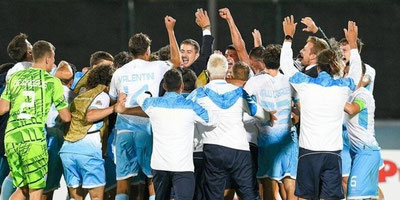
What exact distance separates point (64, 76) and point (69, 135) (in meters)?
0.87

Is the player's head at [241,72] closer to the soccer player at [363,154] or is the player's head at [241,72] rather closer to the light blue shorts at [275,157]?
the light blue shorts at [275,157]

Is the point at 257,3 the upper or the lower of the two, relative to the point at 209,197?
upper

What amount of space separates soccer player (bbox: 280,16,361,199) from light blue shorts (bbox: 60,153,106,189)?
2.02 metres

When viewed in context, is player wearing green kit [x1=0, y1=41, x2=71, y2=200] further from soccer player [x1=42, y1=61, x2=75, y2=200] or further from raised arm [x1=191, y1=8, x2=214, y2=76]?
raised arm [x1=191, y1=8, x2=214, y2=76]

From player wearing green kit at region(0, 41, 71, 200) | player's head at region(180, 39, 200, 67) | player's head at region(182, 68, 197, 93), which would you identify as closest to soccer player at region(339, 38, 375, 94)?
player's head at region(180, 39, 200, 67)

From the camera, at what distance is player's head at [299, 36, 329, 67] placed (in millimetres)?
10961

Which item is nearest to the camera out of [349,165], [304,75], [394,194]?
[304,75]

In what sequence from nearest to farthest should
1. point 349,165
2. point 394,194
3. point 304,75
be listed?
1. point 304,75
2. point 349,165
3. point 394,194

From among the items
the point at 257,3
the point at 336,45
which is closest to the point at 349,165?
the point at 336,45

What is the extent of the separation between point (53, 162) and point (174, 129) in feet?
5.92

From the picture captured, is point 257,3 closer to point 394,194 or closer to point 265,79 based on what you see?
point 394,194

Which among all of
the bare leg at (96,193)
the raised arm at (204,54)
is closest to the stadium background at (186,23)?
the raised arm at (204,54)

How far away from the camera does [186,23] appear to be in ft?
70.2

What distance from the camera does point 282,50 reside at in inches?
417
